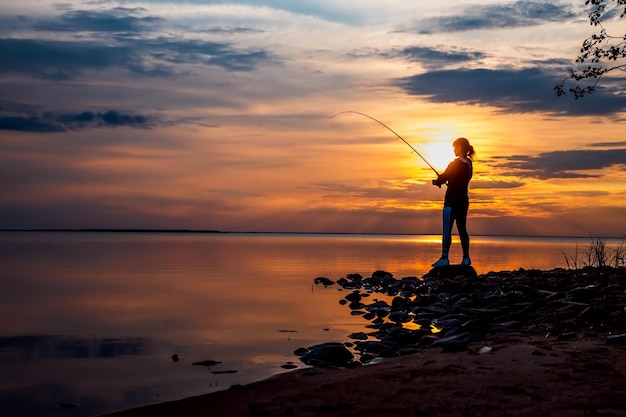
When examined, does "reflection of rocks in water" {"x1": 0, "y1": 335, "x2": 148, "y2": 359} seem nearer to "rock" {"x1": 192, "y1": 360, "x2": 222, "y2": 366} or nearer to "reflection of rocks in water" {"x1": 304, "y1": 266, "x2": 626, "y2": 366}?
"rock" {"x1": 192, "y1": 360, "x2": 222, "y2": 366}

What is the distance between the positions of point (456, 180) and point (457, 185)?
0.50 feet

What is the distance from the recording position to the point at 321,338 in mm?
12328

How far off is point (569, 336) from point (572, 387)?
3.00m

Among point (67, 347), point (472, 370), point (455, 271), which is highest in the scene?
point (472, 370)

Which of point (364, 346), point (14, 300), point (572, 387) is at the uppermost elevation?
point (572, 387)

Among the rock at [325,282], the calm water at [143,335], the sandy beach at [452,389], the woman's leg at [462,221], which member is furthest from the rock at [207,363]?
the rock at [325,282]

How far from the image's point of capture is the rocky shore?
596cm

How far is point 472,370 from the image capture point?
719 cm

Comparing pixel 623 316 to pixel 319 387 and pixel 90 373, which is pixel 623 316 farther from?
pixel 90 373

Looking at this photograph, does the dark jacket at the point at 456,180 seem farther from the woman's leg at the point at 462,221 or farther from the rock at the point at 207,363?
the rock at the point at 207,363

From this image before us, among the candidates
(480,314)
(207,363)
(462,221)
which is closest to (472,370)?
(207,363)

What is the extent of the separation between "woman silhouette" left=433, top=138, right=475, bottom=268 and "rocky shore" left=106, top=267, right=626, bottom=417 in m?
5.14

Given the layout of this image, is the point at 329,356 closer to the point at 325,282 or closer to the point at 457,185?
the point at 457,185

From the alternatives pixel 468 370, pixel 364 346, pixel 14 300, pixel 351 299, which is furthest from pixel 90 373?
pixel 14 300
